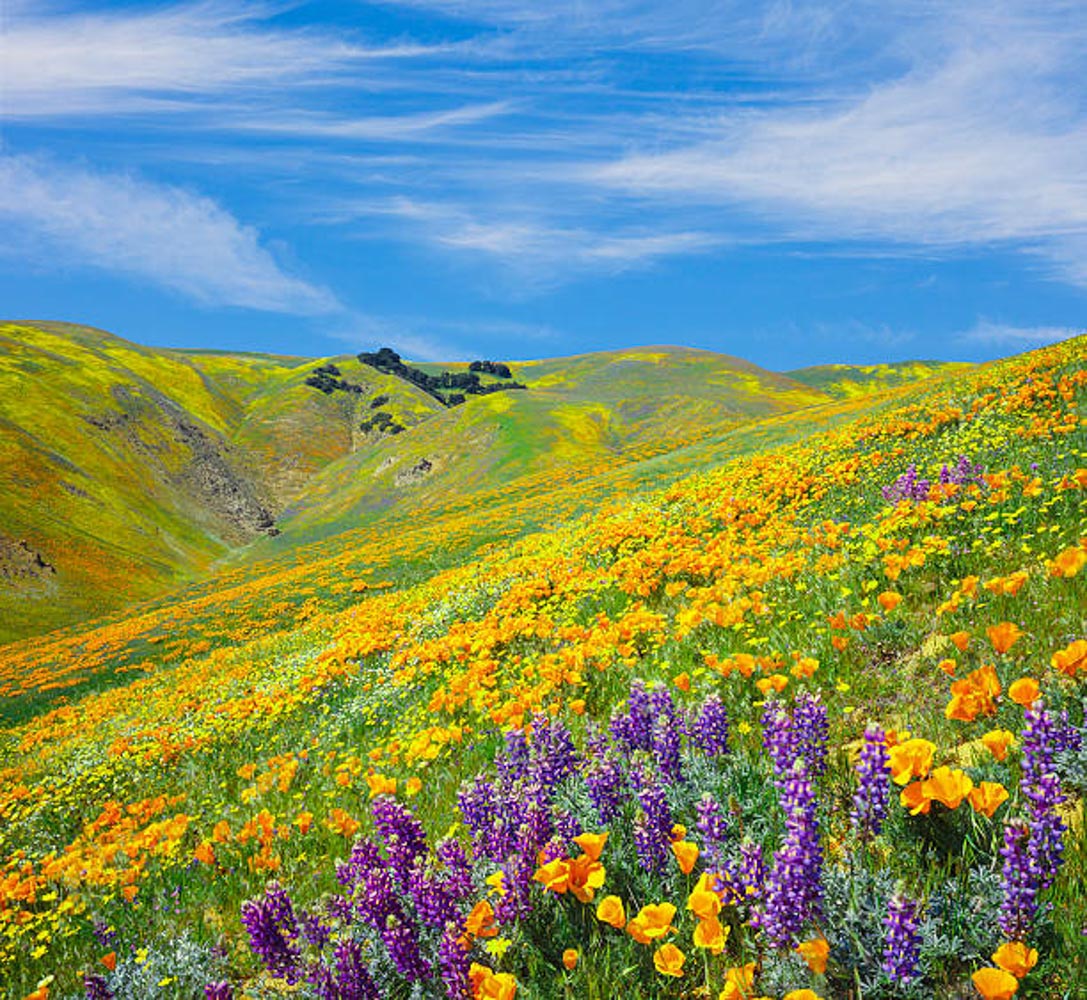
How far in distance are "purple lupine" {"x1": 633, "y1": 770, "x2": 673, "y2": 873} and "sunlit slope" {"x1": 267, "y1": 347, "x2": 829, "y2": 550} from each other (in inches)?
1783

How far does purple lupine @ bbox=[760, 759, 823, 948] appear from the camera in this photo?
2373mm

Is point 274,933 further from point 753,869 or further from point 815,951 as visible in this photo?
point 815,951

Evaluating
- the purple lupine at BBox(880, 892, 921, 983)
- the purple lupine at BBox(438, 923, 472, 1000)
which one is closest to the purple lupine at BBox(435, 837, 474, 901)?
the purple lupine at BBox(438, 923, 472, 1000)

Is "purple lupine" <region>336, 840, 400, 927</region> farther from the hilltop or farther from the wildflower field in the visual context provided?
the hilltop

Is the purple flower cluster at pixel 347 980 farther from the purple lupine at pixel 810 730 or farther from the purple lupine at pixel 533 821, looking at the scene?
the purple lupine at pixel 810 730

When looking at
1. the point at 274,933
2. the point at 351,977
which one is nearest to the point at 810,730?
the point at 351,977

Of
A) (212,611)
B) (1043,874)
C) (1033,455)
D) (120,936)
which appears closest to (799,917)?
(1043,874)

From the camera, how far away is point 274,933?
330 cm

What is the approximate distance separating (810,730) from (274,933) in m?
2.96

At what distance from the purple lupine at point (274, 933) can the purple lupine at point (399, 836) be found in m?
0.63

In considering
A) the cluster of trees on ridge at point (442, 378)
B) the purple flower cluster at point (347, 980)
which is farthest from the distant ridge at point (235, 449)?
the purple flower cluster at point (347, 980)

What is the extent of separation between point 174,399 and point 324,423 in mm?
25203

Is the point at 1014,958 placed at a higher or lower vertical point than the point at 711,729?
lower

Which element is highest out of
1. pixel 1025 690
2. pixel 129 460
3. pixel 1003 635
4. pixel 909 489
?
pixel 129 460
